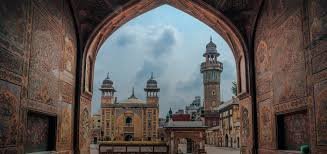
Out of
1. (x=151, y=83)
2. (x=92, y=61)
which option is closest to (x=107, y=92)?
(x=151, y=83)

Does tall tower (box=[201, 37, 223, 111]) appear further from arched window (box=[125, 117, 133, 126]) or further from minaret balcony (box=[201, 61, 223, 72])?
arched window (box=[125, 117, 133, 126])

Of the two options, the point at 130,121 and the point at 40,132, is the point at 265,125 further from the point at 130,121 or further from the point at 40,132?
the point at 130,121

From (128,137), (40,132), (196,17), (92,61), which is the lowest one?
(128,137)

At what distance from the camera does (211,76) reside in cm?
5228

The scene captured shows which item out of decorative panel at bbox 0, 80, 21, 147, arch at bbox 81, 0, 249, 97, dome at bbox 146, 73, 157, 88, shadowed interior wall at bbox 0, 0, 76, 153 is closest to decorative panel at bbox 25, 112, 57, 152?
shadowed interior wall at bbox 0, 0, 76, 153

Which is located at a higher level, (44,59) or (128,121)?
(44,59)

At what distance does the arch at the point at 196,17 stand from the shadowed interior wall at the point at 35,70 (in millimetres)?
1260

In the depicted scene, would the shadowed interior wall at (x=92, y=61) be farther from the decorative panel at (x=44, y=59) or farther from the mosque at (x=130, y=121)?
the mosque at (x=130, y=121)

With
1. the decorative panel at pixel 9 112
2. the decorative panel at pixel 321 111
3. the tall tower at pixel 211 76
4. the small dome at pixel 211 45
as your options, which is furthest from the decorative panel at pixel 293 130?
the small dome at pixel 211 45

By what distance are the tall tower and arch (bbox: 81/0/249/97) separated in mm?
40626

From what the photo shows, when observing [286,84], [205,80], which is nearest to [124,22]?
[286,84]

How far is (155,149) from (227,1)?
41.7ft

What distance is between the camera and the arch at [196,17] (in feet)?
34.9

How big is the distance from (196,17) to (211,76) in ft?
135
